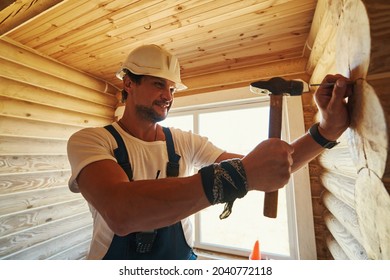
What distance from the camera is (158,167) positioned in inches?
44.0

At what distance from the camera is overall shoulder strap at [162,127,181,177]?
112cm

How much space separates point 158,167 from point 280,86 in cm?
73

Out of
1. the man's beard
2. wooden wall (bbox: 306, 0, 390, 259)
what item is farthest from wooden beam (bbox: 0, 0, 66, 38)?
wooden wall (bbox: 306, 0, 390, 259)

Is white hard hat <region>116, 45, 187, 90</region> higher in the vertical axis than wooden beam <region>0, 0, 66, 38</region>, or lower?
lower

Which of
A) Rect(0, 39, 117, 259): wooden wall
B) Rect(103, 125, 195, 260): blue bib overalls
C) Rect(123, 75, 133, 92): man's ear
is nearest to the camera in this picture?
Rect(103, 125, 195, 260): blue bib overalls

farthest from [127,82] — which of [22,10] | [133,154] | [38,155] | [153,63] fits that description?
[38,155]

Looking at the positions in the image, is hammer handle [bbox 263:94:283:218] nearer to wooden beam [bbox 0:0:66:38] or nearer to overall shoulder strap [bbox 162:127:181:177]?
overall shoulder strap [bbox 162:127:181:177]

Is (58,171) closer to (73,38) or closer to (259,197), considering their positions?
(73,38)

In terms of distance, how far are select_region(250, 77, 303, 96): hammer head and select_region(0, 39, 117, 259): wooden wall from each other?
7.71 ft

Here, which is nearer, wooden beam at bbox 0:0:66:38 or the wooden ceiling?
wooden beam at bbox 0:0:66:38

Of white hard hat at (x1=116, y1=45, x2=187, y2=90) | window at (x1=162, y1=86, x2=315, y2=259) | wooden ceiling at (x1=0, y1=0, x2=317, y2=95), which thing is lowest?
window at (x1=162, y1=86, x2=315, y2=259)

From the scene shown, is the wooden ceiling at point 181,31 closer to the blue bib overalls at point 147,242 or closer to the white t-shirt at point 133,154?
the white t-shirt at point 133,154
